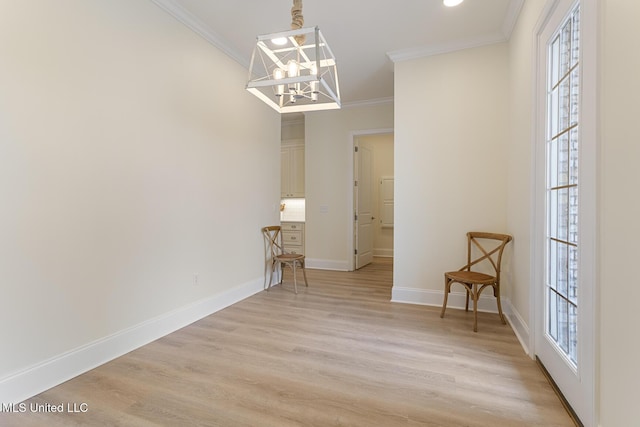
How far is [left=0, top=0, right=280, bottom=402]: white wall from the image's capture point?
1838 millimetres

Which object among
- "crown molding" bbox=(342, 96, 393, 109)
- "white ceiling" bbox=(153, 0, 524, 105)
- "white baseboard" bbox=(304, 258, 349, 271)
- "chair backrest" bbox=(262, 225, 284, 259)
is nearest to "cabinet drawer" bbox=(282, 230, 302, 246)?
"white baseboard" bbox=(304, 258, 349, 271)

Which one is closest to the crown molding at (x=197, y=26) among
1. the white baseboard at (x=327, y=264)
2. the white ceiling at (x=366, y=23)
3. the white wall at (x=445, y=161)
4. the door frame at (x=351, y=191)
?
the white ceiling at (x=366, y=23)

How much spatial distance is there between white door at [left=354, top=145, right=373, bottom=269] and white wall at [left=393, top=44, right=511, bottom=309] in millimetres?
1974

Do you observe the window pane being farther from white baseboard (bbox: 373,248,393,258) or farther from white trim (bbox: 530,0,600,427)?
white baseboard (bbox: 373,248,393,258)

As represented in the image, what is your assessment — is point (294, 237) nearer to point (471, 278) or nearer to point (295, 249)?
point (295, 249)

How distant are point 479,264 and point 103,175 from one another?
3.72 metres

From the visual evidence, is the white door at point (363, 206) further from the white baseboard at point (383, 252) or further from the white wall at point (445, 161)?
the white wall at point (445, 161)

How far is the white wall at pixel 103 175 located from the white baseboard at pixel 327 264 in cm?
253

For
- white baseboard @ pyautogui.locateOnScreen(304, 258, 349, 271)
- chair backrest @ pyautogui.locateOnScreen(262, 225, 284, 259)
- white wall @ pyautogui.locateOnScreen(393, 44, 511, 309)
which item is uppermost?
white wall @ pyautogui.locateOnScreen(393, 44, 511, 309)

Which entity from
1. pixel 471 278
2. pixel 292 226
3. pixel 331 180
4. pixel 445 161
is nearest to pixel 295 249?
pixel 292 226

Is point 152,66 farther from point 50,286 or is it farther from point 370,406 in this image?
point 370,406

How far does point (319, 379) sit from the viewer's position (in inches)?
81.4

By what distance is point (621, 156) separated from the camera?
1.27 meters

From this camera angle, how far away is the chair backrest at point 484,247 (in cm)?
325
